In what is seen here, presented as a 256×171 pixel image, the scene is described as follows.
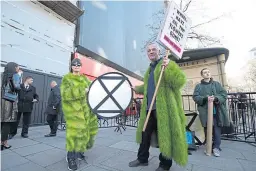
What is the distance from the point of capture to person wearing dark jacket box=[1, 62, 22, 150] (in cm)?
404

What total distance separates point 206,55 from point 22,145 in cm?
665

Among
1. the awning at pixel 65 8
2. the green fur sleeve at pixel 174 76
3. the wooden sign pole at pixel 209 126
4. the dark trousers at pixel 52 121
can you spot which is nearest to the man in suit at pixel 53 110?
the dark trousers at pixel 52 121

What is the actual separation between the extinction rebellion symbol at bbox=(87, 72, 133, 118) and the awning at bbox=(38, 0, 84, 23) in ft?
29.4

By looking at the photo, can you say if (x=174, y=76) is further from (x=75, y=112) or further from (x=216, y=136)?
(x=216, y=136)

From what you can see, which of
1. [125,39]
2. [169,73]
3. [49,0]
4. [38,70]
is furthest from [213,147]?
[125,39]

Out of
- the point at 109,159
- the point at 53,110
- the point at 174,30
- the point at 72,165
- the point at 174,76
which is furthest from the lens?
the point at 53,110

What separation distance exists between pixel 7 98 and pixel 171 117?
379 cm

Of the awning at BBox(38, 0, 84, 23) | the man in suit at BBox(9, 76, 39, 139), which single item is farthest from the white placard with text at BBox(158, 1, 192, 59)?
the awning at BBox(38, 0, 84, 23)

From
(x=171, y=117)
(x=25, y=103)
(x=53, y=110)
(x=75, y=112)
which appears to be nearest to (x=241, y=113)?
(x=171, y=117)

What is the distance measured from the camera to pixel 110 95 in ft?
7.30

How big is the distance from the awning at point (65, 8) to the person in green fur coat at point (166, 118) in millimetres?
8519

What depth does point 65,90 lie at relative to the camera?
294cm

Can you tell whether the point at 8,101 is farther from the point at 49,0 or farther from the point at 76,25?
the point at 76,25

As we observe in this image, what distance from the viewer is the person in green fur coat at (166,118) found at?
99.0 inches
